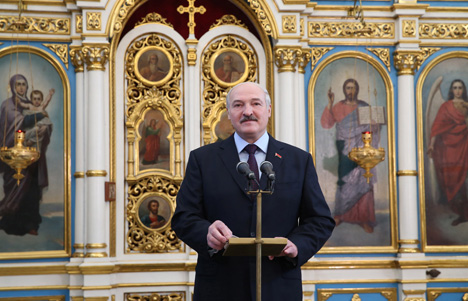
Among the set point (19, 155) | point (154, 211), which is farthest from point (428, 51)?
point (19, 155)

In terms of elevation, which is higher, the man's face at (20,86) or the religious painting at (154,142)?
the man's face at (20,86)

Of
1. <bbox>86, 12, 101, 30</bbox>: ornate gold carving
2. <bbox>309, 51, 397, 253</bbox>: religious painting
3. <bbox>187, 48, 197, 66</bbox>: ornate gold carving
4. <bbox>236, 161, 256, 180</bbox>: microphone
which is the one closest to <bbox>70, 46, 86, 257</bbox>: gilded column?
<bbox>86, 12, 101, 30</bbox>: ornate gold carving

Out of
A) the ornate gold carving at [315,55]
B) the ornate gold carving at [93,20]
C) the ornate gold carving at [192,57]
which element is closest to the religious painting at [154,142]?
the ornate gold carving at [192,57]

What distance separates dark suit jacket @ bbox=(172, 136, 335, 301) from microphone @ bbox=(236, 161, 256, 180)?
19 centimetres

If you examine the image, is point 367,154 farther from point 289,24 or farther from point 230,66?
point 230,66

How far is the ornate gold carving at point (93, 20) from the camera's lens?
27.1ft

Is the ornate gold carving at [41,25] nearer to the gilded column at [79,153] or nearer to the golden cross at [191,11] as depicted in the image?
the gilded column at [79,153]

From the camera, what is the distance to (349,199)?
8.80 meters

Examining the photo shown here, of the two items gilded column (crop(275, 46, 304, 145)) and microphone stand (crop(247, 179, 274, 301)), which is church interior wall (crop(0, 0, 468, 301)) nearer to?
gilded column (crop(275, 46, 304, 145))

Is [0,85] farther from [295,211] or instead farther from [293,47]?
[295,211]

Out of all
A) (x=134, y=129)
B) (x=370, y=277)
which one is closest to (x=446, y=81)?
(x=370, y=277)

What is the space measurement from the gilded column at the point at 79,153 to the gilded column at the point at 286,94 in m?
2.15

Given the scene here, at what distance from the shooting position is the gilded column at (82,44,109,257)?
321 inches

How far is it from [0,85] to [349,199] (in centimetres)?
412
